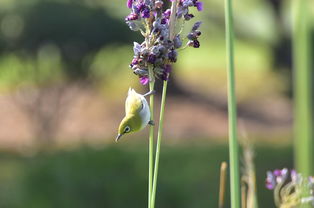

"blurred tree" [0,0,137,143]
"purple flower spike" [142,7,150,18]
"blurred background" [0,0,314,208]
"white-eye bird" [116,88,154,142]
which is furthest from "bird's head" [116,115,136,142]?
"blurred tree" [0,0,137,143]

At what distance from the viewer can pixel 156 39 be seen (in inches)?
49.4

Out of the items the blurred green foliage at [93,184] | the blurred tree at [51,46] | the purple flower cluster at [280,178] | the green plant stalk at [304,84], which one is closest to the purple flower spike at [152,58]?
the green plant stalk at [304,84]

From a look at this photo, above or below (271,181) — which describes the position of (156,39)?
above

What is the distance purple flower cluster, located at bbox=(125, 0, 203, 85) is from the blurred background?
0.69 meters

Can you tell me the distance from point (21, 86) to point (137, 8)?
10.00 meters

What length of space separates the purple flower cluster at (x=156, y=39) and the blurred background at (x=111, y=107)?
2.26 feet

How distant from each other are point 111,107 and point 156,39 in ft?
44.9

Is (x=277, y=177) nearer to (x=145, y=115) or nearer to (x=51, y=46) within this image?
(x=145, y=115)

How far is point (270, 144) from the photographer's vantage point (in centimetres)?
1002

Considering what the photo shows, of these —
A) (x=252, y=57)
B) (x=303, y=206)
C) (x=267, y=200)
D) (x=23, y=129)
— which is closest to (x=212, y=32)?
(x=252, y=57)

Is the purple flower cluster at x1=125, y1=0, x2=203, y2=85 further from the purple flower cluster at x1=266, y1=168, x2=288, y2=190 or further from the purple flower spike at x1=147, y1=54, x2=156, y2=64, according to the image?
the purple flower cluster at x1=266, y1=168, x2=288, y2=190

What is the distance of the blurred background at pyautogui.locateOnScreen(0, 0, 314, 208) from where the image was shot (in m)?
5.93

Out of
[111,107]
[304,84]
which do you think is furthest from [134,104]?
[111,107]

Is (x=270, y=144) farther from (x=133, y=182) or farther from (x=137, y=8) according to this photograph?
(x=137, y=8)
